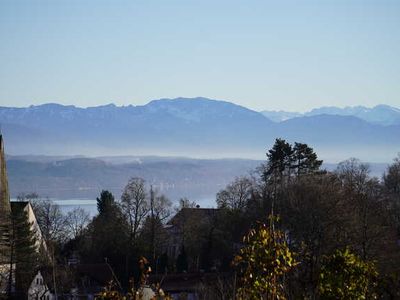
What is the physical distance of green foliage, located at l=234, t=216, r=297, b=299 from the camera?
721 cm

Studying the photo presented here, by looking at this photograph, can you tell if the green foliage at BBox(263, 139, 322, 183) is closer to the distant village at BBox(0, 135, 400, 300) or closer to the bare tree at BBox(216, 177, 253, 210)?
the distant village at BBox(0, 135, 400, 300)

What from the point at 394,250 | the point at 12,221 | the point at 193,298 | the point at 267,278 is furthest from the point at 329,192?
the point at 267,278

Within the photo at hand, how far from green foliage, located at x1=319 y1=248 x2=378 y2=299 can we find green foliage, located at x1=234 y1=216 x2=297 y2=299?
1283 mm

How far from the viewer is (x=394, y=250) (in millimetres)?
30656

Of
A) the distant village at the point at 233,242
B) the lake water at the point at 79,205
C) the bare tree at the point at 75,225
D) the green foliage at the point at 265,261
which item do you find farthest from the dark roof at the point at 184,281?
the lake water at the point at 79,205

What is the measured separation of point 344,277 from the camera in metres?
8.60

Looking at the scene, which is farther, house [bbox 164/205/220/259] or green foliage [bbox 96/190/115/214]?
green foliage [bbox 96/190/115/214]

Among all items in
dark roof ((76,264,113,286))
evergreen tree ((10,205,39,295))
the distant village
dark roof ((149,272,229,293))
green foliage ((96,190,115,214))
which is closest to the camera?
the distant village

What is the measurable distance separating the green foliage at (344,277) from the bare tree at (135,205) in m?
36.5

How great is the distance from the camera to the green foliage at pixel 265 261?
7.21 m

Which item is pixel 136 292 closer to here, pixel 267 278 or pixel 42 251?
pixel 267 278

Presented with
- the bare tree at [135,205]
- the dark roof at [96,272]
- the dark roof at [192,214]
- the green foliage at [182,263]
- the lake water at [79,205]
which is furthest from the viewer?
the lake water at [79,205]

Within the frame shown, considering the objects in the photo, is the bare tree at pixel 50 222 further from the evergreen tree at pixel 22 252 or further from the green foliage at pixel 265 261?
the green foliage at pixel 265 261

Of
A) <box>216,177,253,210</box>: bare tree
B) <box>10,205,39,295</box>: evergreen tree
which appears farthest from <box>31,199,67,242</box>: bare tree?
<box>10,205,39,295</box>: evergreen tree
